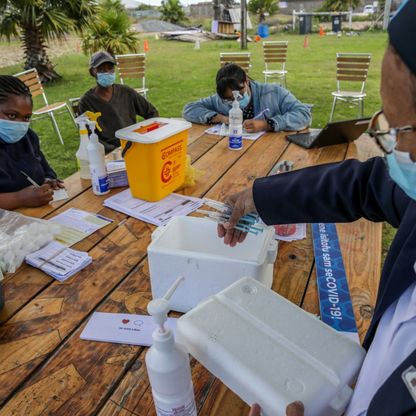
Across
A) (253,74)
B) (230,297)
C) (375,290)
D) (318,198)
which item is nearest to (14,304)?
(230,297)

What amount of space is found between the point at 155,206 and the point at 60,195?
483 mm

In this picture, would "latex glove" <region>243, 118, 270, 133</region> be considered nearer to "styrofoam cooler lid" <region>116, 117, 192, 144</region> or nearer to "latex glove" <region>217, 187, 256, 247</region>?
"styrofoam cooler lid" <region>116, 117, 192, 144</region>

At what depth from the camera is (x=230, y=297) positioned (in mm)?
843

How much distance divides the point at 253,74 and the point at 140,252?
28.3ft

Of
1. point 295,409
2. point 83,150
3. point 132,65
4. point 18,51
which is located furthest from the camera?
point 18,51

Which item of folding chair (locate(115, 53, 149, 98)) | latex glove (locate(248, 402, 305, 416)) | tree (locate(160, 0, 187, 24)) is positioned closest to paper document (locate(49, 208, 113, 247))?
latex glove (locate(248, 402, 305, 416))

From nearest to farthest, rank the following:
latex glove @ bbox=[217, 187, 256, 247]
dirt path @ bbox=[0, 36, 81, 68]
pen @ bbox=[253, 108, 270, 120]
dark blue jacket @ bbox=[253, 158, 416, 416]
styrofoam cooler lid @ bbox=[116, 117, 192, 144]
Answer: dark blue jacket @ bbox=[253, 158, 416, 416]
latex glove @ bbox=[217, 187, 256, 247]
styrofoam cooler lid @ bbox=[116, 117, 192, 144]
pen @ bbox=[253, 108, 270, 120]
dirt path @ bbox=[0, 36, 81, 68]

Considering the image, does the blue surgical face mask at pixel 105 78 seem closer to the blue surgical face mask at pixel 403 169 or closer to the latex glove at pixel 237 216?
the latex glove at pixel 237 216

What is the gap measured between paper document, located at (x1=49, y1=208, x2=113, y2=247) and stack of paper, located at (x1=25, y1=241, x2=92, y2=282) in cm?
6

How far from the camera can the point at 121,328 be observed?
39.6 inches

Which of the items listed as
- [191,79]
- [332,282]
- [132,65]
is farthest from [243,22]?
[332,282]

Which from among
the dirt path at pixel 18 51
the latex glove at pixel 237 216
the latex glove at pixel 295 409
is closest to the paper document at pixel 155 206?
the latex glove at pixel 237 216

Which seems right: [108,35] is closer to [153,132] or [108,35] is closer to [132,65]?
[132,65]

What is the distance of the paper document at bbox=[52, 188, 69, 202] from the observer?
1.75m
